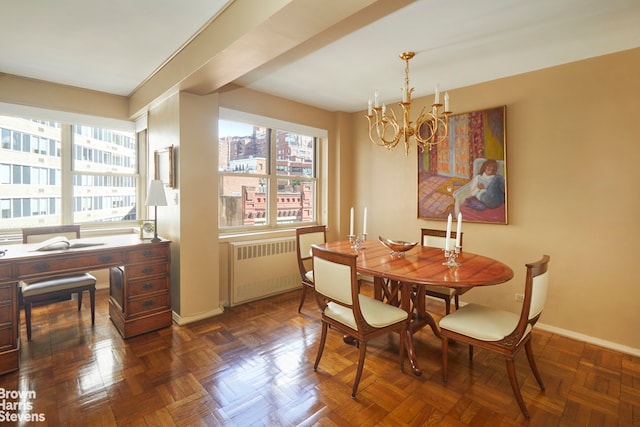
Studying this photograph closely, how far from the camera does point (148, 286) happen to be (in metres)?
2.80

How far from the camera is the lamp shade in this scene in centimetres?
277

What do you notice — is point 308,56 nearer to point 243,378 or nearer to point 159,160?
point 159,160

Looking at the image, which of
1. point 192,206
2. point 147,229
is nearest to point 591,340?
point 192,206

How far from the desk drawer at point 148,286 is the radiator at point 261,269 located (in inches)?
27.8

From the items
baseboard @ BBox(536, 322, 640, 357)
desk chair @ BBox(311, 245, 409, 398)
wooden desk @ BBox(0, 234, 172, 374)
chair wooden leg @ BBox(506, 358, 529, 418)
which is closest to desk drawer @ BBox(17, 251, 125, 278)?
wooden desk @ BBox(0, 234, 172, 374)

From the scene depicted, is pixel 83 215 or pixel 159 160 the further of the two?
pixel 83 215

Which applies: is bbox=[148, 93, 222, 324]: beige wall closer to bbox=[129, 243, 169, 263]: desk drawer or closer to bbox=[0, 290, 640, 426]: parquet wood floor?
bbox=[129, 243, 169, 263]: desk drawer

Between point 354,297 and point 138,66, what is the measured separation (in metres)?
2.87

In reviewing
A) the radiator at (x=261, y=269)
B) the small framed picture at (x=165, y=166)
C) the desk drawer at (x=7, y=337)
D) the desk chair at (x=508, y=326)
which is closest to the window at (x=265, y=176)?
the radiator at (x=261, y=269)

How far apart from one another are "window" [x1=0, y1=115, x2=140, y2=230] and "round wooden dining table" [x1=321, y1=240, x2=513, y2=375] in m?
3.06

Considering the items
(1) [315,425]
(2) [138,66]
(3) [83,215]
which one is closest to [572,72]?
(1) [315,425]

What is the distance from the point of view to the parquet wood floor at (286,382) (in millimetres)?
1767

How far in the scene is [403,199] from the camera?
A: 3990mm

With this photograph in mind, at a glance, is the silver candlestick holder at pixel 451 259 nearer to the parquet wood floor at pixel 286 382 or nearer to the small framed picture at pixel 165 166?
the parquet wood floor at pixel 286 382
